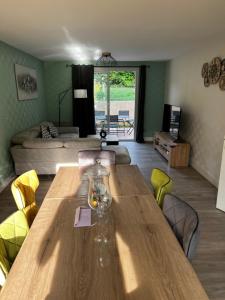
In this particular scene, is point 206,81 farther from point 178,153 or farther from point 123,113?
point 123,113

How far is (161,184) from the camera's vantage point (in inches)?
80.0

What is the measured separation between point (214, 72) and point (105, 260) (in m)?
3.75

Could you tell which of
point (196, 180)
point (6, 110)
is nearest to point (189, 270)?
point (196, 180)

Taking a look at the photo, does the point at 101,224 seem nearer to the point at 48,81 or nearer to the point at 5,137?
the point at 5,137

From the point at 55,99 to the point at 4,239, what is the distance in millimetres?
5863

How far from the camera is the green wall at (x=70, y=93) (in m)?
6.55

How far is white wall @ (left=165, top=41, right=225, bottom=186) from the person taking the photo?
3779 mm

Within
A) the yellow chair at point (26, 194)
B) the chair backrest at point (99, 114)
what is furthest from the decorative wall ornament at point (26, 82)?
the yellow chair at point (26, 194)

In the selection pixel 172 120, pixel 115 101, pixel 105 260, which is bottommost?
pixel 105 260

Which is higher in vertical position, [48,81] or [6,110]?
[48,81]

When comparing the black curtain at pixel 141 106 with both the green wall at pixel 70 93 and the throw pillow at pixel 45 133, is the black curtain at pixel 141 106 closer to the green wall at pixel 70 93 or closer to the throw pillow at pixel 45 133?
the green wall at pixel 70 93

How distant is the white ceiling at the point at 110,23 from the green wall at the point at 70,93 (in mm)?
2237

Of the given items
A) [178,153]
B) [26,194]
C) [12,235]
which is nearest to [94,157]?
[26,194]

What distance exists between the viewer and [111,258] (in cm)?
112
